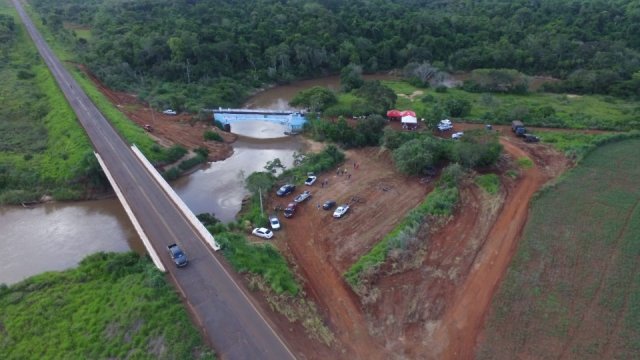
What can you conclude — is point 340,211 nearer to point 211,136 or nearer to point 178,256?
point 178,256

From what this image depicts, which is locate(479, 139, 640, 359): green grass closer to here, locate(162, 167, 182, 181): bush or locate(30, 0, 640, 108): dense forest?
locate(162, 167, 182, 181): bush

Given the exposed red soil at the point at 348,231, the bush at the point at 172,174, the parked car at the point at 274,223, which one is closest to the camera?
the exposed red soil at the point at 348,231

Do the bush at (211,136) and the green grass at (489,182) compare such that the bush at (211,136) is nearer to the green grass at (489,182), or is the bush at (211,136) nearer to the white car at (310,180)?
the white car at (310,180)

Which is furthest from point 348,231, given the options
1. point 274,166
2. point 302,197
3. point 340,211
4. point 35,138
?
point 35,138

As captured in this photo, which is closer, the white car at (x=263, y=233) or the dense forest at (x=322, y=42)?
the white car at (x=263, y=233)

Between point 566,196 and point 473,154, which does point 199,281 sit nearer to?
point 473,154

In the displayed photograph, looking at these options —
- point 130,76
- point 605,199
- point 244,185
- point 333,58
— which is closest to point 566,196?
point 605,199

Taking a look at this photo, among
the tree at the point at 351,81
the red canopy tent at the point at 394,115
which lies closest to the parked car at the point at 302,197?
the red canopy tent at the point at 394,115

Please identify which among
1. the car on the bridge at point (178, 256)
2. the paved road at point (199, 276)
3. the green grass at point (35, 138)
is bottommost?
the green grass at point (35, 138)
